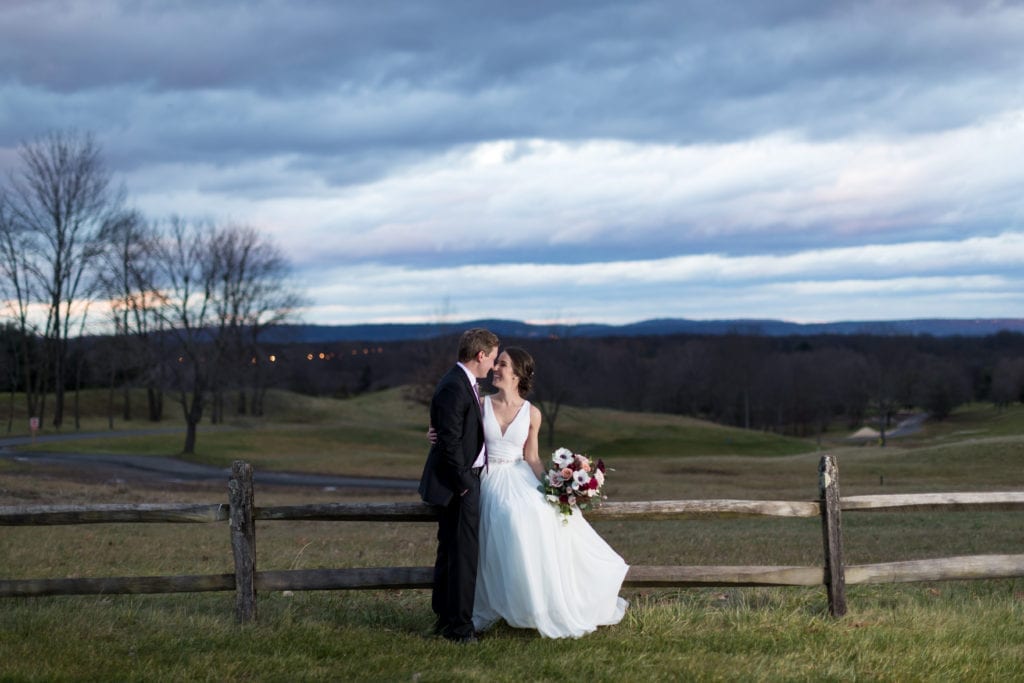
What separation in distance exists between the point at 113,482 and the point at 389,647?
27.8m

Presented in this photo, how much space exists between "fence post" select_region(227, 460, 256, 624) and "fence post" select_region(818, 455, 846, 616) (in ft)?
15.3

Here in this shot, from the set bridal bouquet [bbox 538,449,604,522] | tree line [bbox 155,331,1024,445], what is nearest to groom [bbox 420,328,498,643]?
bridal bouquet [bbox 538,449,604,522]

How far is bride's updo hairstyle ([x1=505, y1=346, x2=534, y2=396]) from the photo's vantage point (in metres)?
7.88

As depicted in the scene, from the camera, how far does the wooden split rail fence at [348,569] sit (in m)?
8.09

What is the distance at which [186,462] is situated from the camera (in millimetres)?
44969

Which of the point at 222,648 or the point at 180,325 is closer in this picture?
the point at 222,648

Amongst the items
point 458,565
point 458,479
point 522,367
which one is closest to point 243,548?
point 458,565

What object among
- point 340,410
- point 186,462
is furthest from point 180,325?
point 340,410

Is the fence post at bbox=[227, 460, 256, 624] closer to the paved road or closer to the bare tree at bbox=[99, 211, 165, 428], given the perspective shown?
the paved road

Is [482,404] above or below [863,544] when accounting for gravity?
above

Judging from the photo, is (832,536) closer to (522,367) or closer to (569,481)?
(569,481)

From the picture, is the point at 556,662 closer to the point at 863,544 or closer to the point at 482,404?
the point at 482,404

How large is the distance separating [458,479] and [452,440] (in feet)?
1.03

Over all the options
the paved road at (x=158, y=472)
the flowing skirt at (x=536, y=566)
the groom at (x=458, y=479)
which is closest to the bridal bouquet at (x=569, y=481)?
the flowing skirt at (x=536, y=566)
